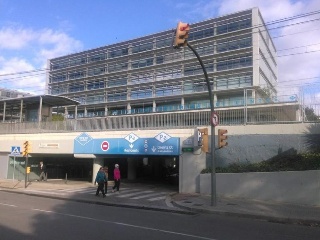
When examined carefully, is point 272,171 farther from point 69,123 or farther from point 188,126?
point 69,123

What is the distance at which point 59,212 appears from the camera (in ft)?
45.4

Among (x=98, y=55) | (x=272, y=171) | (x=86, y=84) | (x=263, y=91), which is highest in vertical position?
(x=98, y=55)

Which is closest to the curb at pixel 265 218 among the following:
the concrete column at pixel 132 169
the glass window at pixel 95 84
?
the concrete column at pixel 132 169

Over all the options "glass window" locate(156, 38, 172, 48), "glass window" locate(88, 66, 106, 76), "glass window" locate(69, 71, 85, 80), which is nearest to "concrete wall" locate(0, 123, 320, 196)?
"glass window" locate(156, 38, 172, 48)

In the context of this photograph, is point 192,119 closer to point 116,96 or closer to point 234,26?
point 234,26

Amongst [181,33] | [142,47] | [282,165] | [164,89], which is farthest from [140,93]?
[181,33]

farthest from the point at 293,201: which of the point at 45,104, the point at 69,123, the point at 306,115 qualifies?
the point at 45,104

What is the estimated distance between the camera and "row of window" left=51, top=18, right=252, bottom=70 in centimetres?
7400

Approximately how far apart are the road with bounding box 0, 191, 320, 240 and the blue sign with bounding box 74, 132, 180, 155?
7.75m

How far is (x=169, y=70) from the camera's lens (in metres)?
83.4

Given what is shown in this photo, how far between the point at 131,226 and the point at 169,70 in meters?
73.7

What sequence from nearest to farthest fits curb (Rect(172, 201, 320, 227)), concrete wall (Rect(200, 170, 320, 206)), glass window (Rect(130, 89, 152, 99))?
curb (Rect(172, 201, 320, 227)) < concrete wall (Rect(200, 170, 320, 206)) < glass window (Rect(130, 89, 152, 99))

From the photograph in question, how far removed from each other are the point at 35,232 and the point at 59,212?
4.32 m

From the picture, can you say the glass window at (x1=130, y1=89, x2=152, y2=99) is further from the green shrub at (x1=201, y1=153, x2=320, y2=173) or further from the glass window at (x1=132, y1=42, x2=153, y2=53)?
the green shrub at (x1=201, y1=153, x2=320, y2=173)
